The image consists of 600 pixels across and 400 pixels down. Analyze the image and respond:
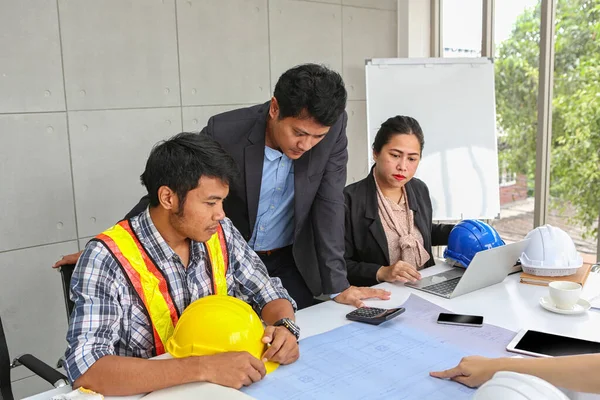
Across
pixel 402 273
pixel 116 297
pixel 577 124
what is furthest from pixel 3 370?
pixel 577 124

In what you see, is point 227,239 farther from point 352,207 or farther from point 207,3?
point 207,3

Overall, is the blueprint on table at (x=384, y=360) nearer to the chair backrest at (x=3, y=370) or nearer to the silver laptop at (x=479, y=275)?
the silver laptop at (x=479, y=275)

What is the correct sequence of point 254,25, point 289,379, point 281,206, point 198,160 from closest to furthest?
1. point 289,379
2. point 198,160
3. point 281,206
4. point 254,25

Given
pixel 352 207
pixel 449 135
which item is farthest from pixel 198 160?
pixel 449 135

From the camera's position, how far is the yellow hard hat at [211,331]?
54.1 inches

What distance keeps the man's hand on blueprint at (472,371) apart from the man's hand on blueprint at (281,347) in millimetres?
353

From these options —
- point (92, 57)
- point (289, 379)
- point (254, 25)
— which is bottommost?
point (289, 379)

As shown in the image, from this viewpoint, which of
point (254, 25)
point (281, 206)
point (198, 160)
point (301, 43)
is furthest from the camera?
point (301, 43)

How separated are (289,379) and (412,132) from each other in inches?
53.3

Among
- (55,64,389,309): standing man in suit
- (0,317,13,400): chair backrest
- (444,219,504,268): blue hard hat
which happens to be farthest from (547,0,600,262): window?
(0,317,13,400): chair backrest

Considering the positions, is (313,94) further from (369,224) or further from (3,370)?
(3,370)

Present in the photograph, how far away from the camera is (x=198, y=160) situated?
151cm

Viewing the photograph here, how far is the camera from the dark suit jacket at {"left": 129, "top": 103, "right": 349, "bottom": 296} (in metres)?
2.04

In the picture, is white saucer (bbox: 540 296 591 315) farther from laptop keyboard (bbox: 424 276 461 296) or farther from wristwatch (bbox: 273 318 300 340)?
wristwatch (bbox: 273 318 300 340)
